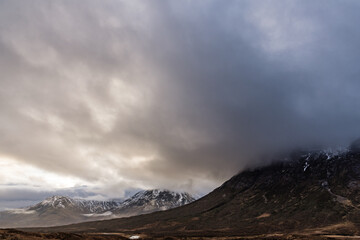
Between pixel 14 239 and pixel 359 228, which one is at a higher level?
pixel 14 239

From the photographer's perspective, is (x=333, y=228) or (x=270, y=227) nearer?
(x=333, y=228)

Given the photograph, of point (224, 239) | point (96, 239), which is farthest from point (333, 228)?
point (96, 239)

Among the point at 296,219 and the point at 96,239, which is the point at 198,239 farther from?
the point at 296,219

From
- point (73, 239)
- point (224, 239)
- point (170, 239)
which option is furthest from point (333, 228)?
point (73, 239)

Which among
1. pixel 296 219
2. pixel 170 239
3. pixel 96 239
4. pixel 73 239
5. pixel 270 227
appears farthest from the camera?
pixel 296 219

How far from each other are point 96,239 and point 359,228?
139605 mm

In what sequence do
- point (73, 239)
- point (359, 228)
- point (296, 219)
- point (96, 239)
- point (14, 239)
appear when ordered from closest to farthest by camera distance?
point (14, 239)
point (73, 239)
point (96, 239)
point (359, 228)
point (296, 219)

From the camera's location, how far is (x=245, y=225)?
197 meters

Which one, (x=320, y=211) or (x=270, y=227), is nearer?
(x=270, y=227)

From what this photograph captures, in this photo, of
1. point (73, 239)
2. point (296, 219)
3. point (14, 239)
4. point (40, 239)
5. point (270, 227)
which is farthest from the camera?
point (296, 219)

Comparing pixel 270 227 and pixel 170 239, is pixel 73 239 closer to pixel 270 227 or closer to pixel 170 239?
pixel 170 239

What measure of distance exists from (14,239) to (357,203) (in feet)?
701

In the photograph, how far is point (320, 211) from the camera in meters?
194

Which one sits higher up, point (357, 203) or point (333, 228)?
point (357, 203)
